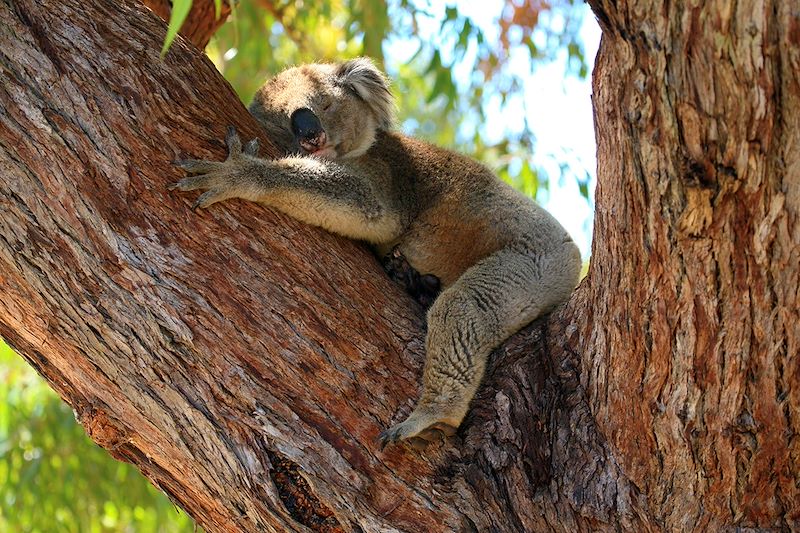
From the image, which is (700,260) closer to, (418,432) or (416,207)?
(418,432)

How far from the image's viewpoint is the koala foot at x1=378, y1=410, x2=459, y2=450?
242cm

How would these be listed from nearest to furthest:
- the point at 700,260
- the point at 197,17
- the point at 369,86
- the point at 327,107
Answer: the point at 700,260 → the point at 197,17 → the point at 327,107 → the point at 369,86

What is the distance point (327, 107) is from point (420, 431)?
73.4 inches

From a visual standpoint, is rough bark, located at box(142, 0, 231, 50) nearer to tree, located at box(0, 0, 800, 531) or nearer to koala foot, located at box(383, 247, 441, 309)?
tree, located at box(0, 0, 800, 531)

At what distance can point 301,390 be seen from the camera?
2.39 metres

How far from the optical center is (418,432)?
2.46 metres

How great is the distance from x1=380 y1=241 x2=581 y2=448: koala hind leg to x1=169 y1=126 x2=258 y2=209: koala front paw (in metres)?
0.73

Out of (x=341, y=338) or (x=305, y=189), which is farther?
(x=305, y=189)

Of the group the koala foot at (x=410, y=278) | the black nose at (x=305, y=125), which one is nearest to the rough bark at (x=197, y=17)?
the black nose at (x=305, y=125)

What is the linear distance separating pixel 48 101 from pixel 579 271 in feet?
6.60

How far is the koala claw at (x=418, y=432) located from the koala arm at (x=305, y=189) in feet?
2.47

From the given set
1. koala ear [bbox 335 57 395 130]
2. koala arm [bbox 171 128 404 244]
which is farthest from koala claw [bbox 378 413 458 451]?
koala ear [bbox 335 57 395 130]

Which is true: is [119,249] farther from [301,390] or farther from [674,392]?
[674,392]

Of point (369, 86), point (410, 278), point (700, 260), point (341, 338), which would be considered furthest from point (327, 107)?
point (700, 260)
